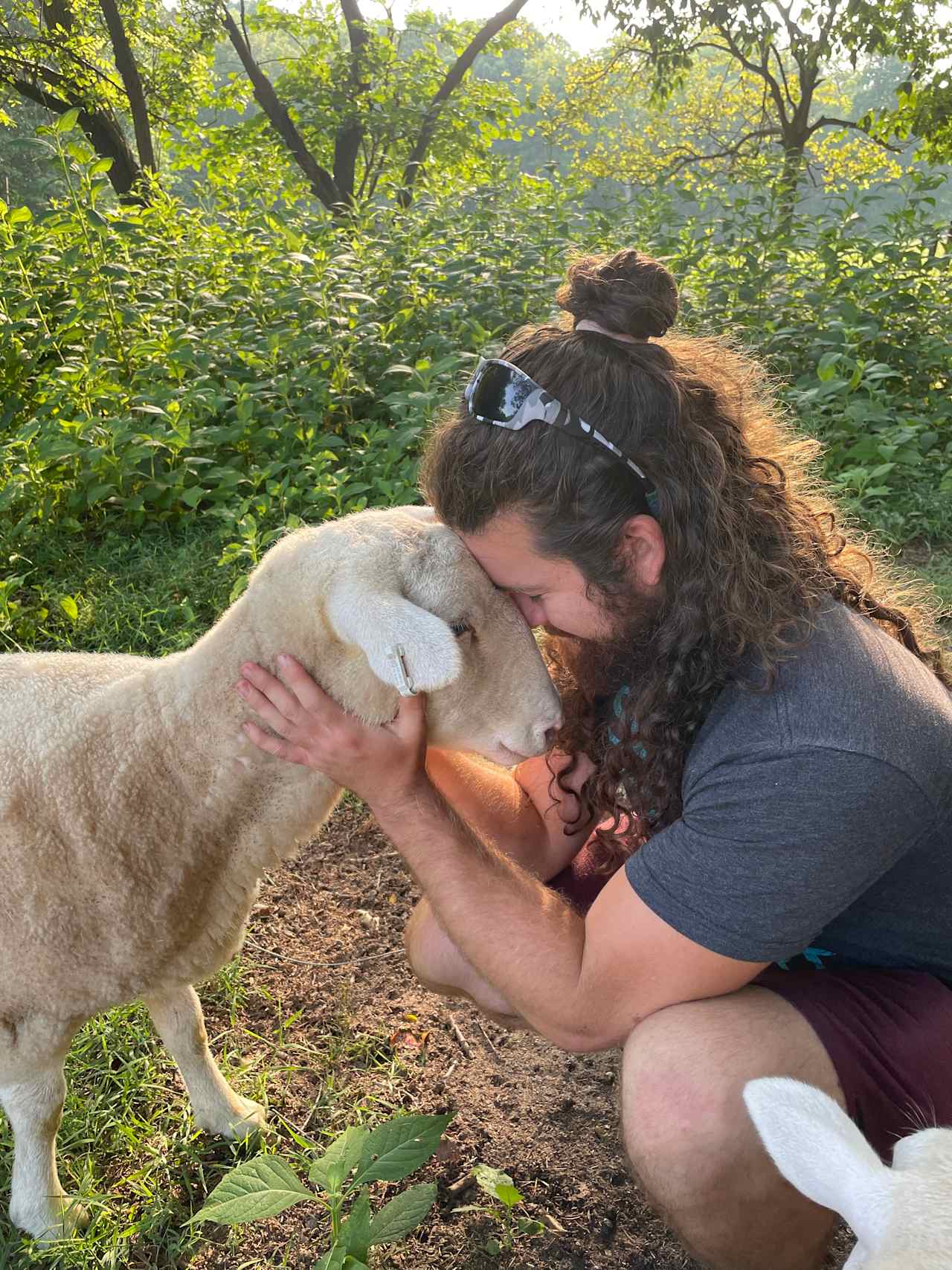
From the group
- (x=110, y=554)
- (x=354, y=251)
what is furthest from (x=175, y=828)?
(x=354, y=251)

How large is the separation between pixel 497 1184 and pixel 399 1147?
304 millimetres

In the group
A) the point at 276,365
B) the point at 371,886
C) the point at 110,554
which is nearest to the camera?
the point at 371,886

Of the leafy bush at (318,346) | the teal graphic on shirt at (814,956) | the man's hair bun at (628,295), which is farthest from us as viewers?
the leafy bush at (318,346)

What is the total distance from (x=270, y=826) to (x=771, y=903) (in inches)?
45.3

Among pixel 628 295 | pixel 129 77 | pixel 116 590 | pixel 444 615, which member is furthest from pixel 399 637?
pixel 129 77

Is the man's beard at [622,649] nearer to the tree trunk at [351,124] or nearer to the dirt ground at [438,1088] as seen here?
the dirt ground at [438,1088]

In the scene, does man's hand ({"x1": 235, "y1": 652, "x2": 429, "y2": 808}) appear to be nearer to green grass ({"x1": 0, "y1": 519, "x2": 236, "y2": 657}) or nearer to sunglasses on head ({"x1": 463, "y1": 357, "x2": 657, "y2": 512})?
sunglasses on head ({"x1": 463, "y1": 357, "x2": 657, "y2": 512})

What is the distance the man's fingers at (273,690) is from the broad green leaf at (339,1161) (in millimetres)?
866

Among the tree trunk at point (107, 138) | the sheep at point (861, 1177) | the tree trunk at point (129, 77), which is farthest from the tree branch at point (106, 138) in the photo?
the sheep at point (861, 1177)

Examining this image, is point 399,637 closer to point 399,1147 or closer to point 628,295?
point 628,295

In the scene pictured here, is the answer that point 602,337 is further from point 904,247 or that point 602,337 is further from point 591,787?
point 904,247

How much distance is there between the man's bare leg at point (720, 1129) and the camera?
5.90 ft

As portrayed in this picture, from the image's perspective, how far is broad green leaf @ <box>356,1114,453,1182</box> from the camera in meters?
1.90

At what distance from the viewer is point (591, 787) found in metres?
2.40
